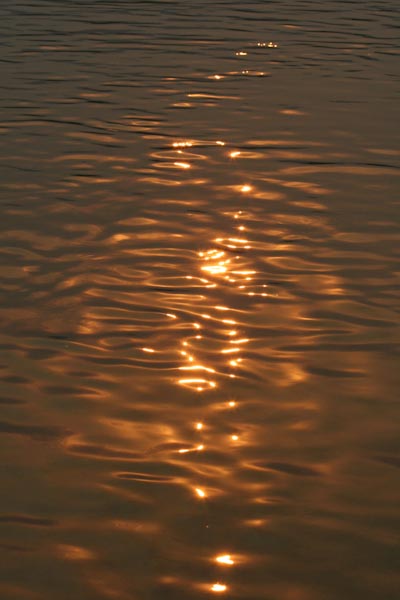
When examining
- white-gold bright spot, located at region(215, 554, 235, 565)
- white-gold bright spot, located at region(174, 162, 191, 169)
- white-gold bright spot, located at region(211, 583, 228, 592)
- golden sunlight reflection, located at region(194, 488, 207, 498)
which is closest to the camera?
white-gold bright spot, located at region(211, 583, 228, 592)

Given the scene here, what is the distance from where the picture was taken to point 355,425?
676 cm

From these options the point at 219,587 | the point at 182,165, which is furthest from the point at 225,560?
the point at 182,165

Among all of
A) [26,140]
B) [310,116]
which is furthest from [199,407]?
[310,116]

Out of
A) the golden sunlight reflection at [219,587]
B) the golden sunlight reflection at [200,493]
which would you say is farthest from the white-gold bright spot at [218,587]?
the golden sunlight reflection at [200,493]

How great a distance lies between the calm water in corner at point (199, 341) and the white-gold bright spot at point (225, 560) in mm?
12

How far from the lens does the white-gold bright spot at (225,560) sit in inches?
211

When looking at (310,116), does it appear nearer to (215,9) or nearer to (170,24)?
(170,24)

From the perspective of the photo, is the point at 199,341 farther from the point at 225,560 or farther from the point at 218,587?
the point at 218,587

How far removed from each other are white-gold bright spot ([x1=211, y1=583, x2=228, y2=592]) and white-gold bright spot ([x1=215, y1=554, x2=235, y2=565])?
176 mm

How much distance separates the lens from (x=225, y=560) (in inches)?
212

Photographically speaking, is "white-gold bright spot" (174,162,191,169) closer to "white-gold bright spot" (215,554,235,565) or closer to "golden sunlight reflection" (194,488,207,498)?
"golden sunlight reflection" (194,488,207,498)

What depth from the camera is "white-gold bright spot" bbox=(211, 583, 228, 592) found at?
5172mm

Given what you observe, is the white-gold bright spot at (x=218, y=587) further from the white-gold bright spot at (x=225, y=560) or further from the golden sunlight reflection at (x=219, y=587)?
the white-gold bright spot at (x=225, y=560)

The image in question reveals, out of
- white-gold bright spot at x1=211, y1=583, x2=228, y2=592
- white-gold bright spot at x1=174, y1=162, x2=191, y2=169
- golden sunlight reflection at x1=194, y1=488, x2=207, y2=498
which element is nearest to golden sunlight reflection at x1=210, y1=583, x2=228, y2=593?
white-gold bright spot at x1=211, y1=583, x2=228, y2=592
